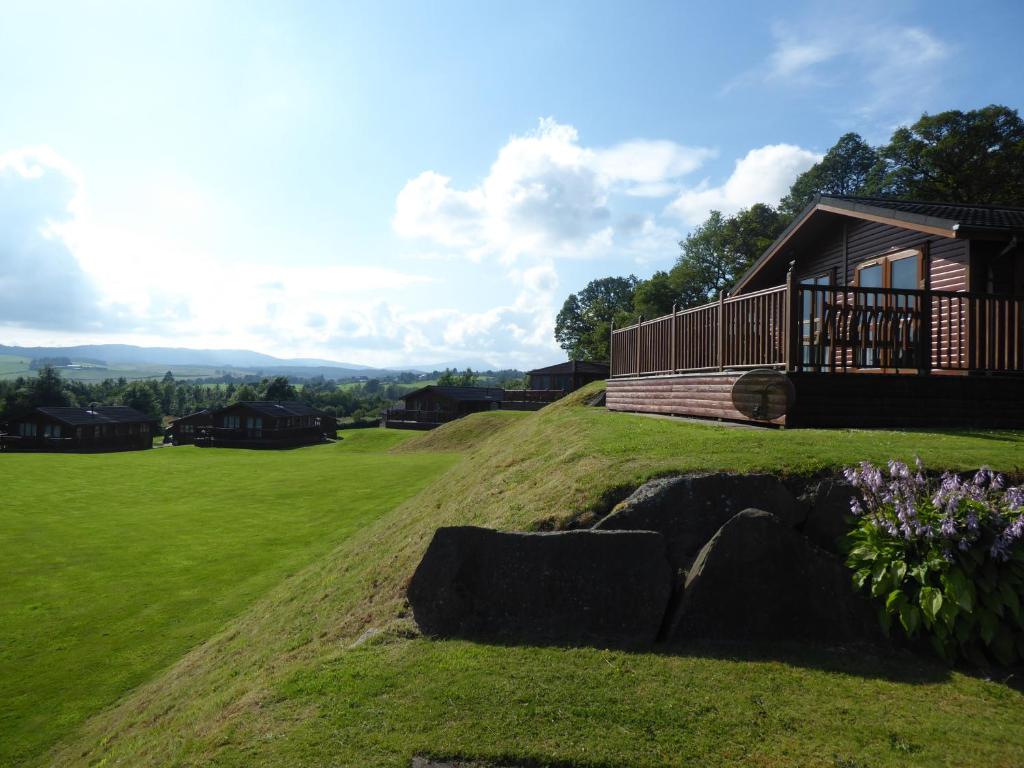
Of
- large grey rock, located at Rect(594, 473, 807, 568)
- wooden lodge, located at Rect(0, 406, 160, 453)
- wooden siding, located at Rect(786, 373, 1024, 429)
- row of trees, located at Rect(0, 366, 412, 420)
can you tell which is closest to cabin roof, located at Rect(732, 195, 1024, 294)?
wooden siding, located at Rect(786, 373, 1024, 429)

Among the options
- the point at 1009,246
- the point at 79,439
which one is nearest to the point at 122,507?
the point at 1009,246

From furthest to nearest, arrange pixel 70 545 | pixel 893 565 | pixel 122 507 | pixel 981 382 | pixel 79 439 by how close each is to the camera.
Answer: pixel 79 439 → pixel 122 507 → pixel 70 545 → pixel 981 382 → pixel 893 565

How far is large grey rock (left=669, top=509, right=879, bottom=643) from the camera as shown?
227 inches

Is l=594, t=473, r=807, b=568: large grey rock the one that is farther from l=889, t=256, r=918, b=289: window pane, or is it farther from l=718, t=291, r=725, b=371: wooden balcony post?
l=889, t=256, r=918, b=289: window pane

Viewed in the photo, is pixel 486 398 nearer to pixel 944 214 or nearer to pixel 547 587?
pixel 944 214

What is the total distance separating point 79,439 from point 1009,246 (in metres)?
68.9

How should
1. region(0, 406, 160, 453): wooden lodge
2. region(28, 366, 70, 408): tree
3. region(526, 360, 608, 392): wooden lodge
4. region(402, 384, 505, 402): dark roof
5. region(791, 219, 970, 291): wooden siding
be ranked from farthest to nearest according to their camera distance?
region(28, 366, 70, 408): tree, region(402, 384, 505, 402): dark roof, region(0, 406, 160, 453): wooden lodge, region(526, 360, 608, 392): wooden lodge, region(791, 219, 970, 291): wooden siding

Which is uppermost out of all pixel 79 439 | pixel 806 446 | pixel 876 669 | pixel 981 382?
pixel 981 382

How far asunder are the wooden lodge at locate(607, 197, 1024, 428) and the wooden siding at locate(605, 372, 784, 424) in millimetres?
39

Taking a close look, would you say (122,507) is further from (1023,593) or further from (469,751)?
(1023,593)

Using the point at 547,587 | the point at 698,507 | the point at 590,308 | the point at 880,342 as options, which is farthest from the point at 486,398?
the point at 547,587

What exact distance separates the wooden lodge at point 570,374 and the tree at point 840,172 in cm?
2437

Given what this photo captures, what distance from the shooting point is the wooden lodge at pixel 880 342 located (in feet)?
34.6

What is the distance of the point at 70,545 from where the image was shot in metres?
16.2
